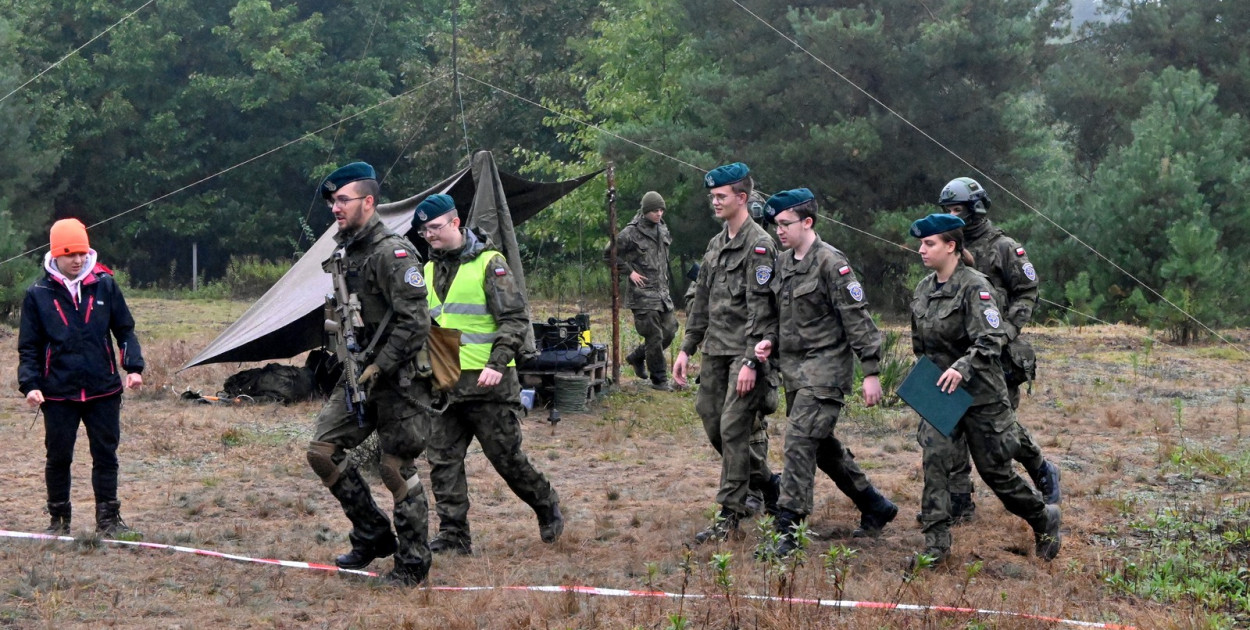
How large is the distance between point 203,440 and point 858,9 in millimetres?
16929

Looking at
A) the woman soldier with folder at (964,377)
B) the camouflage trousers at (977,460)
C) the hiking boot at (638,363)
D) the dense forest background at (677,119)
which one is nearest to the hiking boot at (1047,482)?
the woman soldier with folder at (964,377)

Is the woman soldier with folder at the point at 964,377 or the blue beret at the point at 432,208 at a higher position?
the blue beret at the point at 432,208

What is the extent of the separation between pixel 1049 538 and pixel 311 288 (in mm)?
7486

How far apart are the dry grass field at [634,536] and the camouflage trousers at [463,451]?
0.25 m

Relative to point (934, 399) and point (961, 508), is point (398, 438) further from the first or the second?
point (961, 508)

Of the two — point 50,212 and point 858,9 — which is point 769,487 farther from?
point 50,212

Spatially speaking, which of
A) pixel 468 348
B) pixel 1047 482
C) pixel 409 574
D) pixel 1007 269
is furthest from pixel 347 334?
pixel 1047 482

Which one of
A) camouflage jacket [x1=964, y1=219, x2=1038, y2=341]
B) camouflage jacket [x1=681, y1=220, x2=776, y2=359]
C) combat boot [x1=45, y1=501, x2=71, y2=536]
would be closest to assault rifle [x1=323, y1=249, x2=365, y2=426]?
camouflage jacket [x1=681, y1=220, x2=776, y2=359]

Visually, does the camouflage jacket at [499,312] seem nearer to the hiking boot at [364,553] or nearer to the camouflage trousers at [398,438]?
the camouflage trousers at [398,438]

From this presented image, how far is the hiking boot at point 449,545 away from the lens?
21.1 feet

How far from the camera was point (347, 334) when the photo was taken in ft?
18.4

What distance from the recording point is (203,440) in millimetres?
9961

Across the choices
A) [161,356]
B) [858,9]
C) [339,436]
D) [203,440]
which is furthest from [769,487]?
[858,9]

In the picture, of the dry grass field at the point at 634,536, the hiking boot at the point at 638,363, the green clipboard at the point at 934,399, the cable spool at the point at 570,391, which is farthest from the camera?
the hiking boot at the point at 638,363
